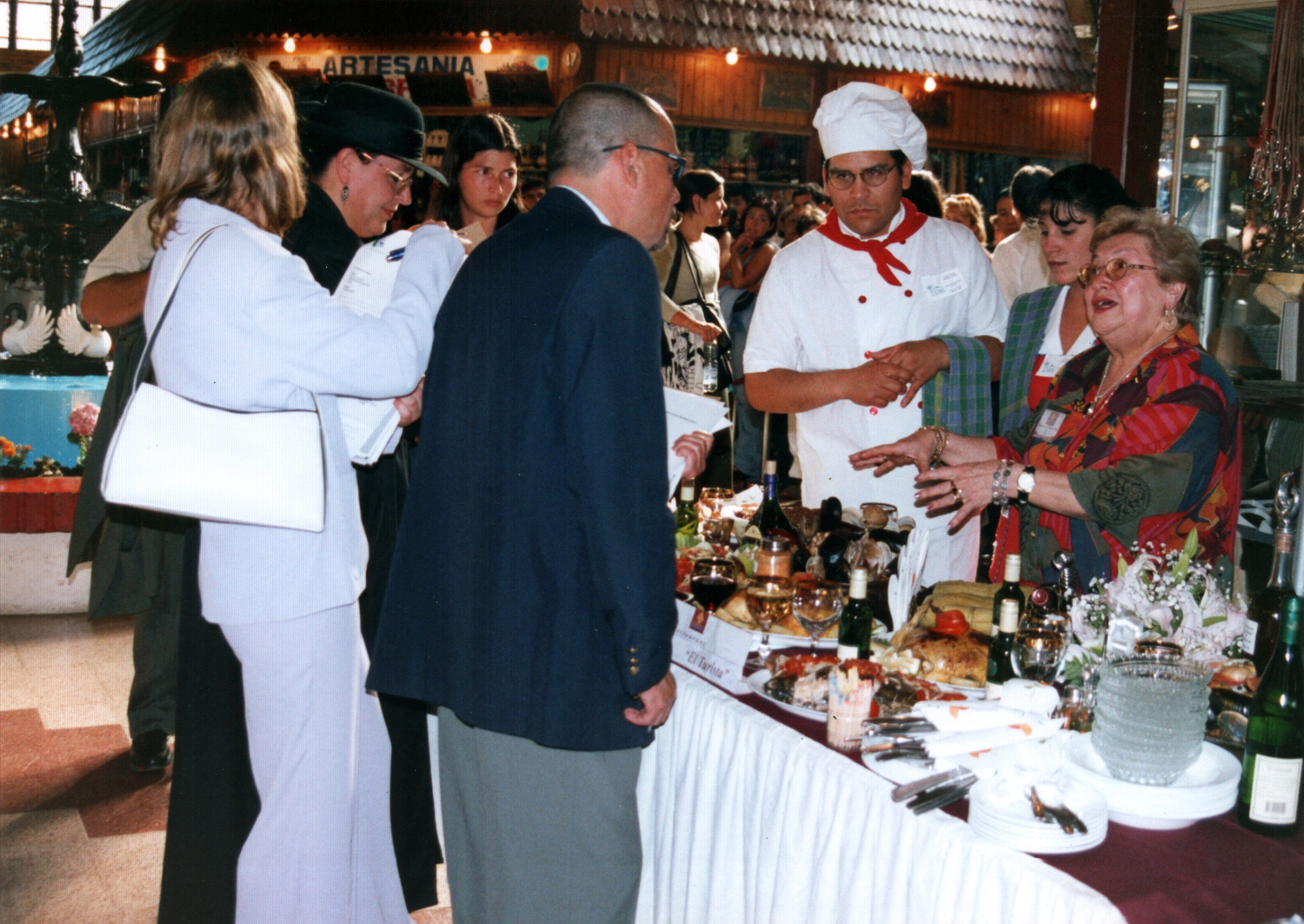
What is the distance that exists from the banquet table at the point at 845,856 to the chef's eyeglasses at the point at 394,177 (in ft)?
4.13

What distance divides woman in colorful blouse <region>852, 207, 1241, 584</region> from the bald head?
3.16 ft

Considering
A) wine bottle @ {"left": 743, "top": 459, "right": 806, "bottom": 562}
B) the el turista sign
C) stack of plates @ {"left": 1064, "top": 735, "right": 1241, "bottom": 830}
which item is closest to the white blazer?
wine bottle @ {"left": 743, "top": 459, "right": 806, "bottom": 562}

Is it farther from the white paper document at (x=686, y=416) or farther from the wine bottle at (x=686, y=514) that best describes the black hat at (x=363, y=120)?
the wine bottle at (x=686, y=514)

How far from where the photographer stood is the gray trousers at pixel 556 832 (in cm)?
174

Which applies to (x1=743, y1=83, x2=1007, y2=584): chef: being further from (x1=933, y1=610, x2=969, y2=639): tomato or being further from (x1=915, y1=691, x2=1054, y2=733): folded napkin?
(x1=915, y1=691, x2=1054, y2=733): folded napkin

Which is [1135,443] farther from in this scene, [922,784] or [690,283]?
[690,283]

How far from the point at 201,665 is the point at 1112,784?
1632mm

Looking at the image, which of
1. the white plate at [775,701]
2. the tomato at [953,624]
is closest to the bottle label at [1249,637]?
the tomato at [953,624]

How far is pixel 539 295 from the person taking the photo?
1600 millimetres

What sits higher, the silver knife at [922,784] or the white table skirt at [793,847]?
the silver knife at [922,784]

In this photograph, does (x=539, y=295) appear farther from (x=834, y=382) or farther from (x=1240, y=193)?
(x=1240, y=193)

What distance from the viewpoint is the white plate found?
71.9 inches

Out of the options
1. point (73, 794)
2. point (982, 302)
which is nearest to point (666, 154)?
point (982, 302)

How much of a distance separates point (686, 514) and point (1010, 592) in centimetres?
126
